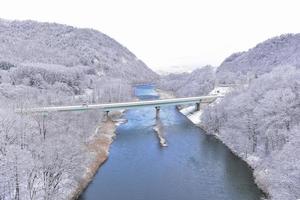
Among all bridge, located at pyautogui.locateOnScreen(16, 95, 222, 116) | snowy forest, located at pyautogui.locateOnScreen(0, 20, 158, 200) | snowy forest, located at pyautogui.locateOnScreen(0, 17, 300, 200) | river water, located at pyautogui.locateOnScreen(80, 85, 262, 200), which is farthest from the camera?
bridge, located at pyautogui.locateOnScreen(16, 95, 222, 116)

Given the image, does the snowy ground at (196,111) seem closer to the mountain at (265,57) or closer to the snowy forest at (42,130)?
the mountain at (265,57)

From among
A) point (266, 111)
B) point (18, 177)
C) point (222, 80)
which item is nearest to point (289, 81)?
point (266, 111)

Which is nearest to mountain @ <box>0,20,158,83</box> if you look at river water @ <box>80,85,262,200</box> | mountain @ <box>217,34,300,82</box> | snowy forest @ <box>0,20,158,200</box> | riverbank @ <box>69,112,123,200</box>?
snowy forest @ <box>0,20,158,200</box>

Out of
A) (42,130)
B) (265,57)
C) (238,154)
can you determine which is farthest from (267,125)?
(265,57)

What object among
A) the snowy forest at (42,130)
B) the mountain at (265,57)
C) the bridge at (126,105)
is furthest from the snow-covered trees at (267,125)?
the mountain at (265,57)

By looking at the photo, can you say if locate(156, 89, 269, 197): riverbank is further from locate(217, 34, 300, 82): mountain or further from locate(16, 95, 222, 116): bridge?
locate(217, 34, 300, 82): mountain

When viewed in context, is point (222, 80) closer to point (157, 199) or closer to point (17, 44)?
point (157, 199)

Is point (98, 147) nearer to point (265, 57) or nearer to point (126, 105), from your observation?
point (126, 105)
